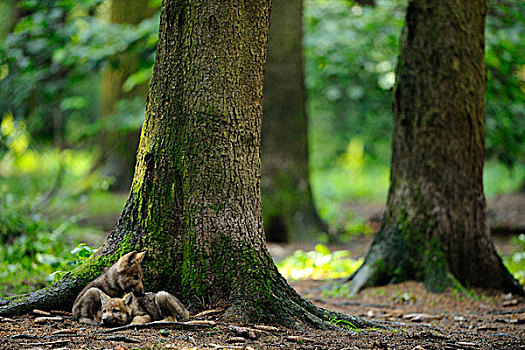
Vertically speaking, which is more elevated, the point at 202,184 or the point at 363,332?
the point at 202,184

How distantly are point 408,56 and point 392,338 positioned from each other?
4162mm

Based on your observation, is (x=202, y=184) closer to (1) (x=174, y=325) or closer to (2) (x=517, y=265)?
(1) (x=174, y=325)

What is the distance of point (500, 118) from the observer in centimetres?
1066

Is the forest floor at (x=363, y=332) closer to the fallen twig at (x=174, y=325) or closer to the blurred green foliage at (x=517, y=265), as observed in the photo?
the fallen twig at (x=174, y=325)

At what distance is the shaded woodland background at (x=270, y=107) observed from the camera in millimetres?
9117

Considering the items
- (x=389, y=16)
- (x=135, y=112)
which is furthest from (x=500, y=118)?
(x=135, y=112)

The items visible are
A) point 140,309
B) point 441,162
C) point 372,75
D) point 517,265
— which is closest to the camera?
point 140,309

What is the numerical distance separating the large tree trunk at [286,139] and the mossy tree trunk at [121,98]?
360cm

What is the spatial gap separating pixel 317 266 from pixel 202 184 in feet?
16.0

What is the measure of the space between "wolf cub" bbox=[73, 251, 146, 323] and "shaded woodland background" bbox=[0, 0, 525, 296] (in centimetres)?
105

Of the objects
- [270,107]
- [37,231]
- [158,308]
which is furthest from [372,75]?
[158,308]

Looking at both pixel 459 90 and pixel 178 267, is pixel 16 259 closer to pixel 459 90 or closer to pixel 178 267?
pixel 178 267

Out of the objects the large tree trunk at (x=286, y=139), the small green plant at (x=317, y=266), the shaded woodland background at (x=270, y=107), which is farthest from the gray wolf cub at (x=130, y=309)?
the large tree trunk at (x=286, y=139)

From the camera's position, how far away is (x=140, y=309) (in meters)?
4.28
